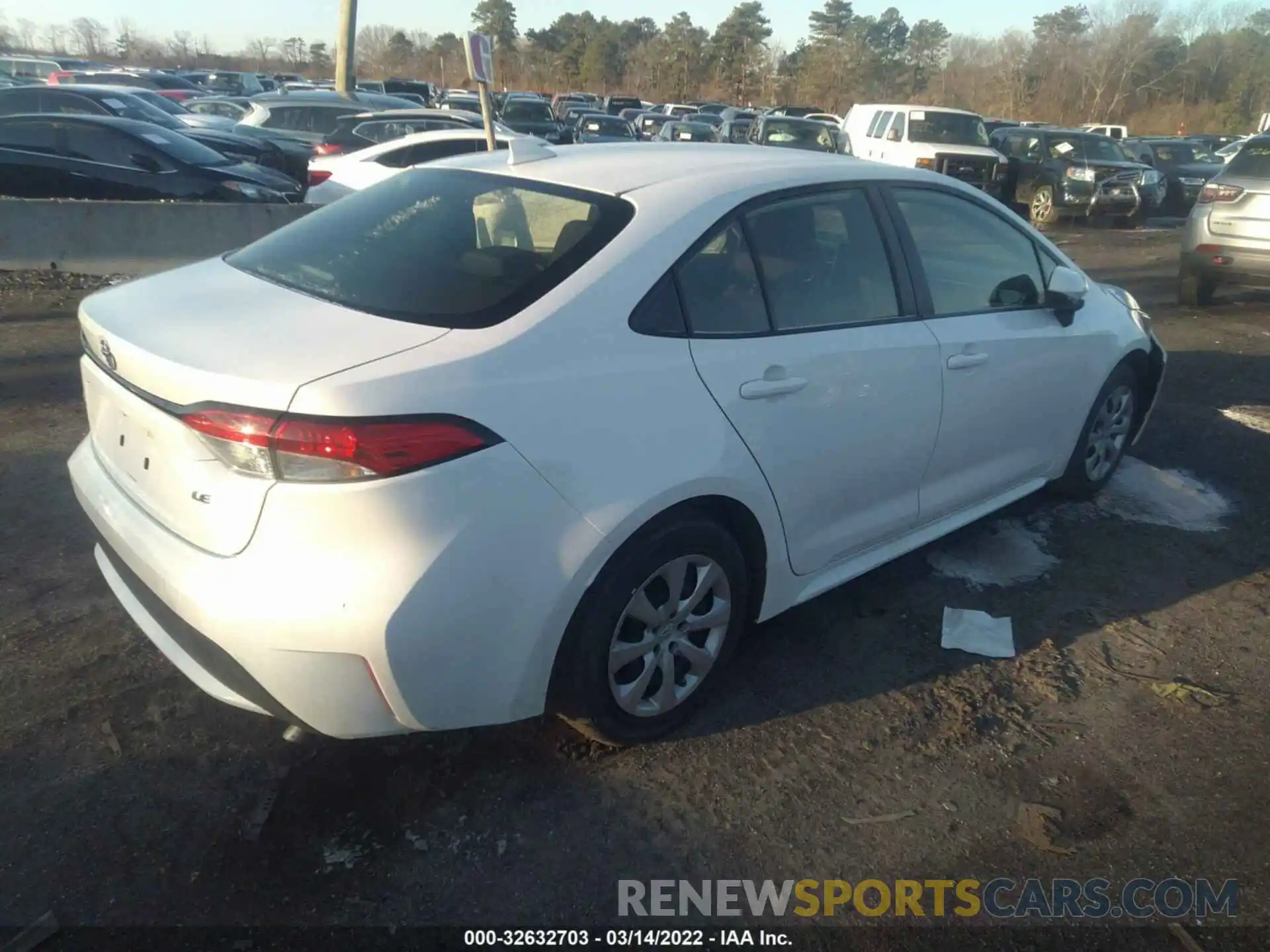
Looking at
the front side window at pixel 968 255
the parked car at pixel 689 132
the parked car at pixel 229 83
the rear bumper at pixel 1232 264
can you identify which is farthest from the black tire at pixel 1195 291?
the parked car at pixel 229 83

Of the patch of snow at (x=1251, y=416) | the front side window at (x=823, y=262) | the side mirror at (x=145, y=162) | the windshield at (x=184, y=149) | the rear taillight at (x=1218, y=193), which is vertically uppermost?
the rear taillight at (x=1218, y=193)

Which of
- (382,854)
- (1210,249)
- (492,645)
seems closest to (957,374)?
(492,645)

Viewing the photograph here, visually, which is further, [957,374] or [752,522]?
[957,374]

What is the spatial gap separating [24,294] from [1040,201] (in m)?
15.8

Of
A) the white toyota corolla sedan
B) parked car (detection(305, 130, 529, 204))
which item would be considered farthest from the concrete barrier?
the white toyota corolla sedan

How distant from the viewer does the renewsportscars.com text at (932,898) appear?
2521 millimetres

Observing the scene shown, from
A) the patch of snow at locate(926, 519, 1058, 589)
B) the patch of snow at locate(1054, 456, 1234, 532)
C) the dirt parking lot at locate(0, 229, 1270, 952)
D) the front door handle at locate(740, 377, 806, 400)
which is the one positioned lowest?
the dirt parking lot at locate(0, 229, 1270, 952)

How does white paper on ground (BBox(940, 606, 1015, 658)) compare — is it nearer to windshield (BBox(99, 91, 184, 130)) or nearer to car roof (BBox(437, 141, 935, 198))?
car roof (BBox(437, 141, 935, 198))

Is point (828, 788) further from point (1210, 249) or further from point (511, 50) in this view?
point (511, 50)

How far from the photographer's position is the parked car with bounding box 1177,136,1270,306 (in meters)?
9.20

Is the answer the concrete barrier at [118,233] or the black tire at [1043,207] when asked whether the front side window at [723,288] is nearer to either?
the concrete barrier at [118,233]

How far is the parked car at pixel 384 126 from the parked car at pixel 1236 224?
893 cm

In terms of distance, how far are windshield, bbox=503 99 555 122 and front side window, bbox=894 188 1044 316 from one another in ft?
69.4

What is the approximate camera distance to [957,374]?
3.72 meters
